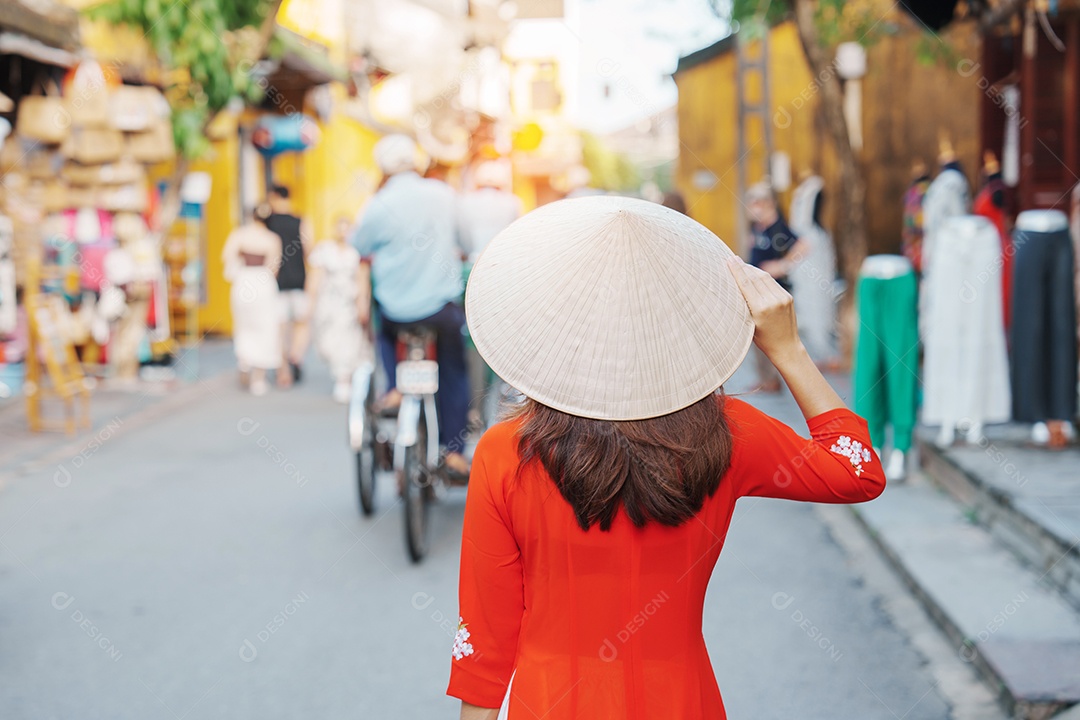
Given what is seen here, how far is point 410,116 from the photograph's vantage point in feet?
93.8

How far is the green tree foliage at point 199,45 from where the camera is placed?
1221 centimetres

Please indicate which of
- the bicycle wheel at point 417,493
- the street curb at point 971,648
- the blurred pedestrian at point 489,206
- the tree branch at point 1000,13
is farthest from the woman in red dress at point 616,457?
→ the blurred pedestrian at point 489,206

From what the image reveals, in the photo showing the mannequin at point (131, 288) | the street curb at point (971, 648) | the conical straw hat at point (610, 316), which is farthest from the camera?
the mannequin at point (131, 288)

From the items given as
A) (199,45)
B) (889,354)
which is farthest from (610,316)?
(199,45)

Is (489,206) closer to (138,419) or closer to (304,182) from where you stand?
(138,419)

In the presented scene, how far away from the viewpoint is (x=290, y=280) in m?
12.3

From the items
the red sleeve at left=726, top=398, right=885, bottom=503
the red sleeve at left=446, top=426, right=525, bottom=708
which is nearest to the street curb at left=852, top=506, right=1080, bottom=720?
the red sleeve at left=726, top=398, right=885, bottom=503

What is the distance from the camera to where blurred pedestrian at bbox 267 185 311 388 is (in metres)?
12.0

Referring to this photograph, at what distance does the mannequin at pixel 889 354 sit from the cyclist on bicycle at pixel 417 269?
248cm

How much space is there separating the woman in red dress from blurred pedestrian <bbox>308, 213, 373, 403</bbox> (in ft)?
32.9

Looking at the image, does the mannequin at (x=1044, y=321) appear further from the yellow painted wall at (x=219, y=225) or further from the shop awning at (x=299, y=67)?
the yellow painted wall at (x=219, y=225)

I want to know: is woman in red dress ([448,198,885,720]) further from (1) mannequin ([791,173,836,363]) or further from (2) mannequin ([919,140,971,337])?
(1) mannequin ([791,173,836,363])

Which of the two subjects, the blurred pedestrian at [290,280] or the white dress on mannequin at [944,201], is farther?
the blurred pedestrian at [290,280]

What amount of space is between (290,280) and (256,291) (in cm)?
49
